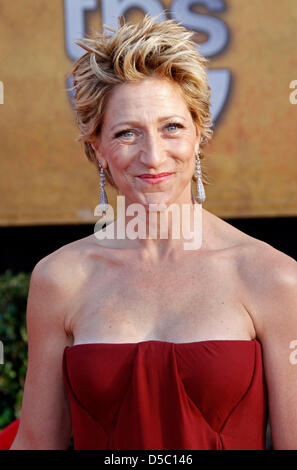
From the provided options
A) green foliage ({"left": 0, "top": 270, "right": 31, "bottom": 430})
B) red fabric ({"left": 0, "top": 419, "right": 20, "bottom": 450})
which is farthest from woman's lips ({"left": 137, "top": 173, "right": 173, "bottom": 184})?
green foliage ({"left": 0, "top": 270, "right": 31, "bottom": 430})

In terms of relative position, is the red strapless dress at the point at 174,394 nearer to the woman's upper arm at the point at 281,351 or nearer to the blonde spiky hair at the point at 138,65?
the woman's upper arm at the point at 281,351

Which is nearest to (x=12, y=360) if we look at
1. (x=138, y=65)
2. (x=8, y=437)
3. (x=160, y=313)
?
(x=8, y=437)

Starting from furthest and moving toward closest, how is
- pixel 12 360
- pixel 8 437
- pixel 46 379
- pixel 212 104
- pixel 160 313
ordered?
pixel 212 104
pixel 12 360
pixel 8 437
pixel 46 379
pixel 160 313

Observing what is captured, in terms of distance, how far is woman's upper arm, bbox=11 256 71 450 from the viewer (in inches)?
94.5

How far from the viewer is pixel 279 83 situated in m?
4.96

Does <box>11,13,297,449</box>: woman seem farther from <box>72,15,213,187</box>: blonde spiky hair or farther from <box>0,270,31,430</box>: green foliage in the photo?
<box>0,270,31,430</box>: green foliage

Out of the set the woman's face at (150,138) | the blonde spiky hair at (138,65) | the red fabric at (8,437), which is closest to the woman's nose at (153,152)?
the woman's face at (150,138)

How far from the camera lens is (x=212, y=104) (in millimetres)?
5012

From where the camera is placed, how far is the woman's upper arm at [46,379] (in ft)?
7.88

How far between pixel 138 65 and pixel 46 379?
1.14 m

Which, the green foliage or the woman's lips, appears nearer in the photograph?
the woman's lips

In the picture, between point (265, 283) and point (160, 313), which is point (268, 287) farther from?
point (160, 313)

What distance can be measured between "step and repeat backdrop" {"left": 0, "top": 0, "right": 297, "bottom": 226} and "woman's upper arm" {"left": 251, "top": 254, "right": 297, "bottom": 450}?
2903mm

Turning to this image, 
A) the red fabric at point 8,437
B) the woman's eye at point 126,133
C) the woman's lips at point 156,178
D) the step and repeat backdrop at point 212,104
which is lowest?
the red fabric at point 8,437
